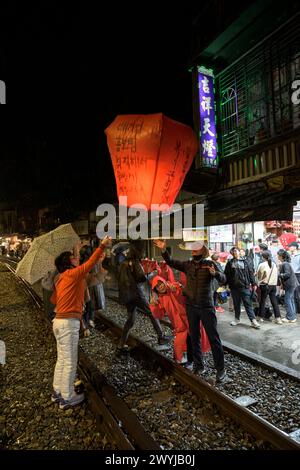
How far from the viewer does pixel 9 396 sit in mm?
5219

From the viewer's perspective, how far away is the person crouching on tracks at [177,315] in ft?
18.9

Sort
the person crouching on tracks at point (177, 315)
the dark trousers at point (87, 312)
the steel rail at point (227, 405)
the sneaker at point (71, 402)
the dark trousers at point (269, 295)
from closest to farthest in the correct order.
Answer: the steel rail at point (227, 405)
the sneaker at point (71, 402)
the person crouching on tracks at point (177, 315)
the dark trousers at point (87, 312)
the dark trousers at point (269, 295)

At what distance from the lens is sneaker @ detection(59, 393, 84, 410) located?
15.3 feet

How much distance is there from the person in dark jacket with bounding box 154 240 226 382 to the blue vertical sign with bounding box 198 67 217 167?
18.9 ft

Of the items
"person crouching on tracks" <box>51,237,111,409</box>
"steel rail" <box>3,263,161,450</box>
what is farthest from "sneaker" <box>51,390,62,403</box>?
"steel rail" <box>3,263,161,450</box>

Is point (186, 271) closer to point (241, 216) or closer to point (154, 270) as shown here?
point (154, 270)

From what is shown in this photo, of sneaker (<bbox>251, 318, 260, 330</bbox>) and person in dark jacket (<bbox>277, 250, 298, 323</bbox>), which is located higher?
person in dark jacket (<bbox>277, 250, 298, 323</bbox>)

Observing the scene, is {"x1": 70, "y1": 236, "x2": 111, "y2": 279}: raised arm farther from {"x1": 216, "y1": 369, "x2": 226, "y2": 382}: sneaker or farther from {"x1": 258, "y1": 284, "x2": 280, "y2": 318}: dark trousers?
{"x1": 258, "y1": 284, "x2": 280, "y2": 318}: dark trousers

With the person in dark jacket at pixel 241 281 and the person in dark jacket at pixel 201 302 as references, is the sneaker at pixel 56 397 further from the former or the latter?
the person in dark jacket at pixel 241 281

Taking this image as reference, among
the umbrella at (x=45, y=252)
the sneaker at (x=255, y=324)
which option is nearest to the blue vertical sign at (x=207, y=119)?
the sneaker at (x=255, y=324)

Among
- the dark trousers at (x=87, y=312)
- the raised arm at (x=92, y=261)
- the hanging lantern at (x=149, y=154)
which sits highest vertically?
the hanging lantern at (x=149, y=154)

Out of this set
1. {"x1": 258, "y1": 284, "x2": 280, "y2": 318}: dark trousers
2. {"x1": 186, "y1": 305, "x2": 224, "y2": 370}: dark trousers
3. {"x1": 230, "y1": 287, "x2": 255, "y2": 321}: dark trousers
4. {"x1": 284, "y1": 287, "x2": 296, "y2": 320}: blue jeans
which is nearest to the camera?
{"x1": 186, "y1": 305, "x2": 224, "y2": 370}: dark trousers

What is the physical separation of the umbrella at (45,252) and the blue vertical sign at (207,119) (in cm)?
672
